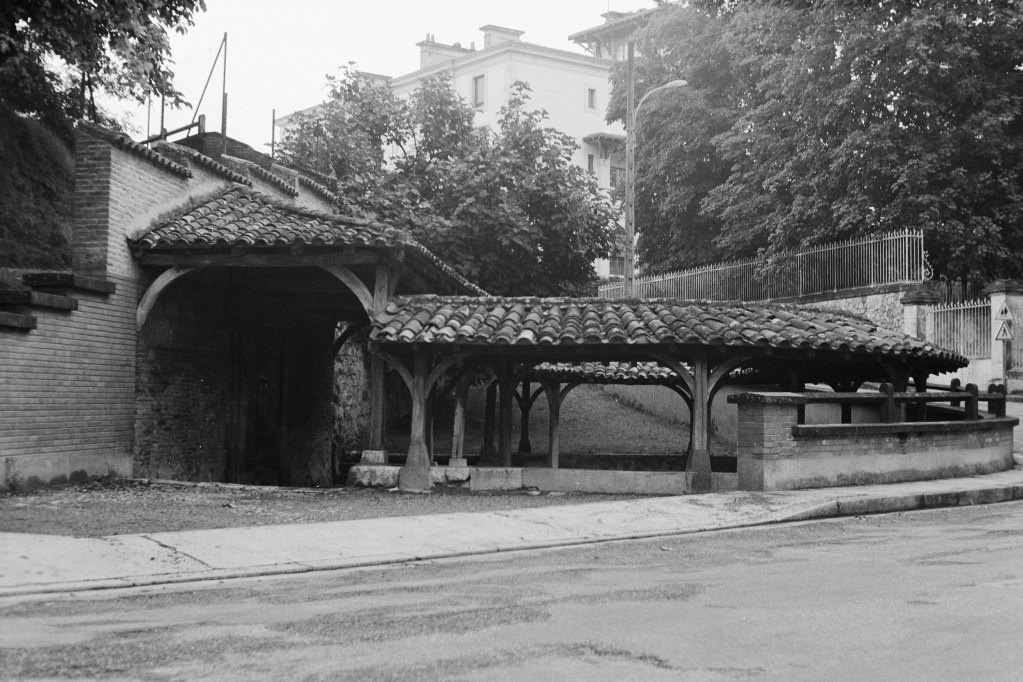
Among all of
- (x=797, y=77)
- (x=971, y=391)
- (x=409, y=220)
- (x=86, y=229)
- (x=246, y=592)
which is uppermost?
(x=797, y=77)

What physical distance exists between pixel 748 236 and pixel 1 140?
803 inches

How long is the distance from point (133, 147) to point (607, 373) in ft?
31.3

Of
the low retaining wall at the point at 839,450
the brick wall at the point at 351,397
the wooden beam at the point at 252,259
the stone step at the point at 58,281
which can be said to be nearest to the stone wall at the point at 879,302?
the low retaining wall at the point at 839,450

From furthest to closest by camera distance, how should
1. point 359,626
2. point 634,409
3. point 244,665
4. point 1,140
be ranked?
point 634,409, point 1,140, point 359,626, point 244,665

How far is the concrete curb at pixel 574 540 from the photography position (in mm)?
8266

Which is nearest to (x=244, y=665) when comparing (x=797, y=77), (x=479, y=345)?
(x=479, y=345)

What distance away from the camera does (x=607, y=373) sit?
2061cm

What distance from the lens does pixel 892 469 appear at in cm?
1552

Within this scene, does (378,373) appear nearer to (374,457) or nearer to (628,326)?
(374,457)

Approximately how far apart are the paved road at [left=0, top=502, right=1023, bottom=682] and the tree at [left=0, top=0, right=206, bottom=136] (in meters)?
10.5

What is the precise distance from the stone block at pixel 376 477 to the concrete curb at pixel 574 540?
12.1ft

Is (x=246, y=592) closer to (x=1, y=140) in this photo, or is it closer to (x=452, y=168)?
(x=1, y=140)

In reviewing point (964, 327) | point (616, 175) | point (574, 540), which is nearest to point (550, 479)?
point (574, 540)

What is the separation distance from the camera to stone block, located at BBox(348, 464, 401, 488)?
1505 cm
